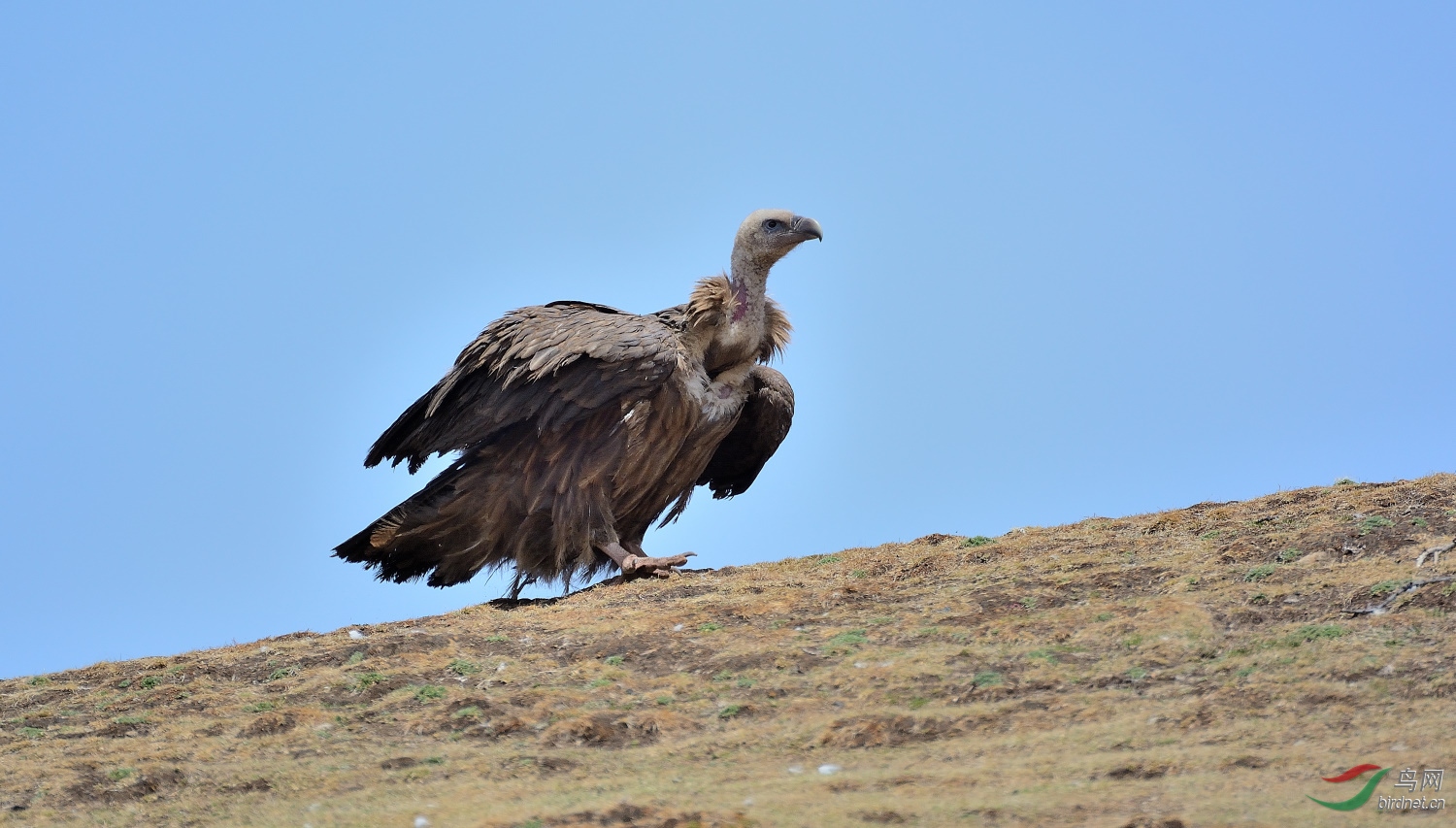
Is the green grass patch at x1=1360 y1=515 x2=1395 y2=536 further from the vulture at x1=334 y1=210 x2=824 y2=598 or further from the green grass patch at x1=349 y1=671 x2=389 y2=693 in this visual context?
the green grass patch at x1=349 y1=671 x2=389 y2=693

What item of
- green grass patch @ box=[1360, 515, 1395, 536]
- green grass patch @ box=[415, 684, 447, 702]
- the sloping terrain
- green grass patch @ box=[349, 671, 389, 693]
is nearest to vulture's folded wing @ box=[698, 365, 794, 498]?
the sloping terrain

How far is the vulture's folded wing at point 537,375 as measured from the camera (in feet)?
41.0

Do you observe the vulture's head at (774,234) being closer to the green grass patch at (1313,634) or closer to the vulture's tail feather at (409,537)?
the vulture's tail feather at (409,537)

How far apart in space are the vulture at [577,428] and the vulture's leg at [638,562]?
12 mm

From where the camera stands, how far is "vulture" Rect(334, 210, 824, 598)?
12602mm

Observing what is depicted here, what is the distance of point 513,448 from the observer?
508 inches

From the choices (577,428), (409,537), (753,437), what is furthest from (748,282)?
(409,537)

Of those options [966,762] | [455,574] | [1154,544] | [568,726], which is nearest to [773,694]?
[568,726]

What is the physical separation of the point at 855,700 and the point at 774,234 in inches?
248

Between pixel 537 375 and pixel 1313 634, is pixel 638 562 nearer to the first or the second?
pixel 537 375

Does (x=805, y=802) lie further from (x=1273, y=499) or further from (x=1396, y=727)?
(x=1273, y=499)

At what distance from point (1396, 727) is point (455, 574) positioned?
347 inches

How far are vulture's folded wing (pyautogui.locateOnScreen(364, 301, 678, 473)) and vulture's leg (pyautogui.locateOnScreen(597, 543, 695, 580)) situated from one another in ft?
3.92

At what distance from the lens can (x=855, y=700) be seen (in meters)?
8.41
